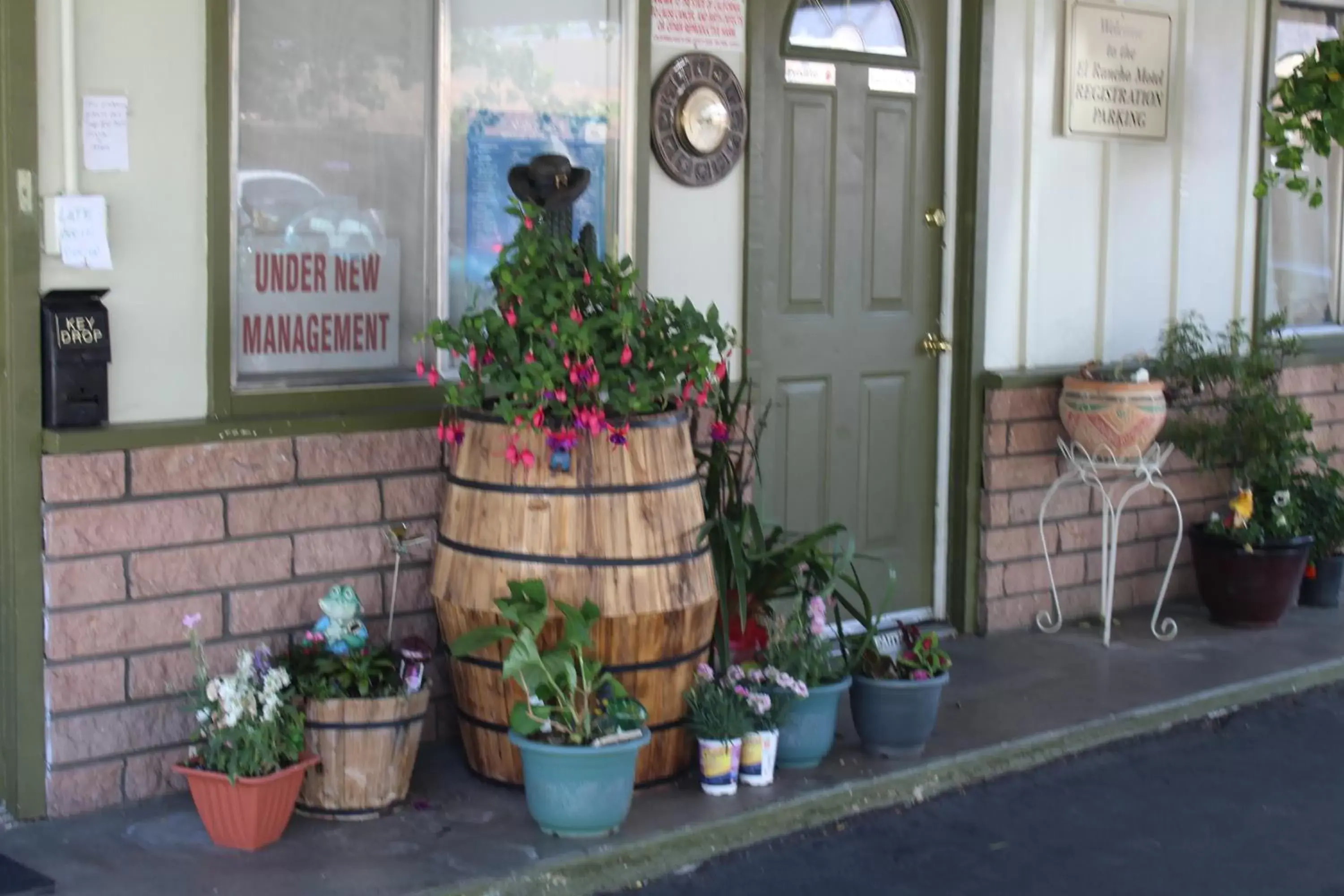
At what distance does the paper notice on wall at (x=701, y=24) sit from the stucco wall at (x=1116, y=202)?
4.17 ft

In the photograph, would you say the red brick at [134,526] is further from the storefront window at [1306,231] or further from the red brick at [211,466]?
the storefront window at [1306,231]

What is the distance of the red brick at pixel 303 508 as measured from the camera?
4684mm

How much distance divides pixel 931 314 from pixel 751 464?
60.4 inches

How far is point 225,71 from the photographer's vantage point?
4543 mm

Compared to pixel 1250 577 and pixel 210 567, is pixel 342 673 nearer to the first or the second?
pixel 210 567

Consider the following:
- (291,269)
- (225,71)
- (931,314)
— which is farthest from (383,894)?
(931,314)

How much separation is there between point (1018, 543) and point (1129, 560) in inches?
31.5

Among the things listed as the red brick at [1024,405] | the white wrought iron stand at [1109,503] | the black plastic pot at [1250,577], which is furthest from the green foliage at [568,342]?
the black plastic pot at [1250,577]

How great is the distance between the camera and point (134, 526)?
4.46 metres

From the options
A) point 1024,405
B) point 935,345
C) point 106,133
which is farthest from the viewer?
point 1024,405

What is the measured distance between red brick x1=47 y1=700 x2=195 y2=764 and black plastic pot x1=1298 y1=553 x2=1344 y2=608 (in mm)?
5182

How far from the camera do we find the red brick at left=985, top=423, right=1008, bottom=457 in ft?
22.1

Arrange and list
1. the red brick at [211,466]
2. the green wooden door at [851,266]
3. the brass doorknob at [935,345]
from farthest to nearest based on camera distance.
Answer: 1. the brass doorknob at [935,345]
2. the green wooden door at [851,266]
3. the red brick at [211,466]

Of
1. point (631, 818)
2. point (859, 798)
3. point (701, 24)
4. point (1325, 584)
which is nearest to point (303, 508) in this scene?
point (631, 818)
